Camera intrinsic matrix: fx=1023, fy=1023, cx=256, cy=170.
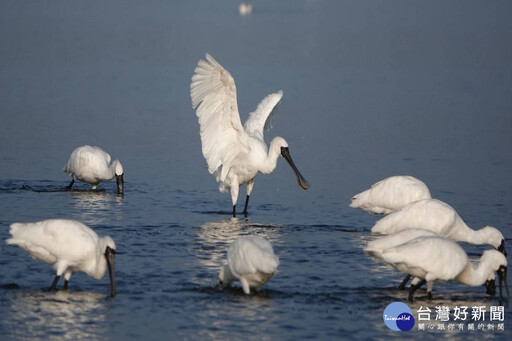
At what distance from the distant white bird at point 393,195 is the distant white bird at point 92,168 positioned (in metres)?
4.31

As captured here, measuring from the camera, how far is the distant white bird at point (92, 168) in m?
16.2

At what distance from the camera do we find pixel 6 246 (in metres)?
11.7

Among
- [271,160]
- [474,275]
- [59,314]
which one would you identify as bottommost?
[59,314]

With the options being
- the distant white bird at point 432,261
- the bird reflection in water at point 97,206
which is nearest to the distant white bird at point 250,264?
the distant white bird at point 432,261

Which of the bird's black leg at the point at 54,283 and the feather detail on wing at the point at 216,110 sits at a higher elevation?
the feather detail on wing at the point at 216,110

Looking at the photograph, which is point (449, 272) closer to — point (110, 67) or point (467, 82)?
point (467, 82)

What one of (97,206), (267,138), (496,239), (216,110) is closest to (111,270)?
(496,239)

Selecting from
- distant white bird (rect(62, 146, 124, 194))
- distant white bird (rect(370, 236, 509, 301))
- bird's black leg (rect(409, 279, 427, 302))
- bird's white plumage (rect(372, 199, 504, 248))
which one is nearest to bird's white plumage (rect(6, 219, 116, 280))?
distant white bird (rect(370, 236, 509, 301))

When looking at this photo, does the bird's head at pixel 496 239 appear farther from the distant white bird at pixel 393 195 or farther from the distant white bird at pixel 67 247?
the distant white bird at pixel 67 247

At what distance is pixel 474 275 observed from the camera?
10.1 m

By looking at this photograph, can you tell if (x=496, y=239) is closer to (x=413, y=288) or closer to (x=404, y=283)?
(x=404, y=283)

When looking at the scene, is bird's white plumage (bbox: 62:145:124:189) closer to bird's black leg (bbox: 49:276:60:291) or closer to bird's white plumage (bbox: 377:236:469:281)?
bird's black leg (bbox: 49:276:60:291)

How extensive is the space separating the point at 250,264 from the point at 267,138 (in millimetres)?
11675

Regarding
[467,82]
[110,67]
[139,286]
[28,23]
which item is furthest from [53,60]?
[139,286]
